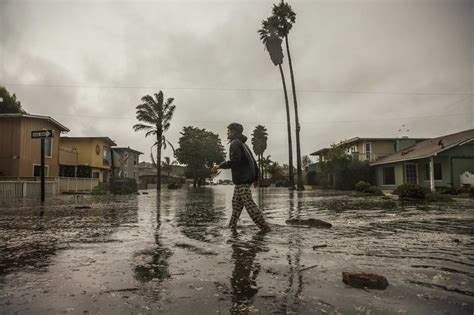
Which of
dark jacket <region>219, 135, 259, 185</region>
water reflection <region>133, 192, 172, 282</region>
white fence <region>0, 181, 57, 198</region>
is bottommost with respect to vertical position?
water reflection <region>133, 192, 172, 282</region>

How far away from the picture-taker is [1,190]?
65.3 ft

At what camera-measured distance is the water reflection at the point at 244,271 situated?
2.41 m

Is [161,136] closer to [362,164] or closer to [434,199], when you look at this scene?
[362,164]

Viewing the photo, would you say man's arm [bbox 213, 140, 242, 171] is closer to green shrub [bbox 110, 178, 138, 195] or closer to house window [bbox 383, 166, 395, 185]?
green shrub [bbox 110, 178, 138, 195]

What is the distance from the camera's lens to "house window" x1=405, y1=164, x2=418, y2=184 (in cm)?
2874

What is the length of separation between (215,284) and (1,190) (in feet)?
72.0

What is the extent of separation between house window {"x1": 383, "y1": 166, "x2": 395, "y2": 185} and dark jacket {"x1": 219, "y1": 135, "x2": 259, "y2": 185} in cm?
2895

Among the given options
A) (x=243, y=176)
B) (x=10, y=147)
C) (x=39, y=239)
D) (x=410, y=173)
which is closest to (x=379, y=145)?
(x=410, y=173)

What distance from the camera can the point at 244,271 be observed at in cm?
318

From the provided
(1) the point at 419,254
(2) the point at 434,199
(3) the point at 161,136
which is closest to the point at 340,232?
(1) the point at 419,254

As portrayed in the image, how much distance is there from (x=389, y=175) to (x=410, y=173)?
2811 millimetres

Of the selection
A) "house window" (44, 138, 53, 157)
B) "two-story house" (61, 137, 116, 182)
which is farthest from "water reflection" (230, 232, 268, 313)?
"two-story house" (61, 137, 116, 182)

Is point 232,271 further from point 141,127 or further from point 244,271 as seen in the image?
point 141,127

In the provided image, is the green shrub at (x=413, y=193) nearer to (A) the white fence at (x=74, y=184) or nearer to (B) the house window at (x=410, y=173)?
(B) the house window at (x=410, y=173)
